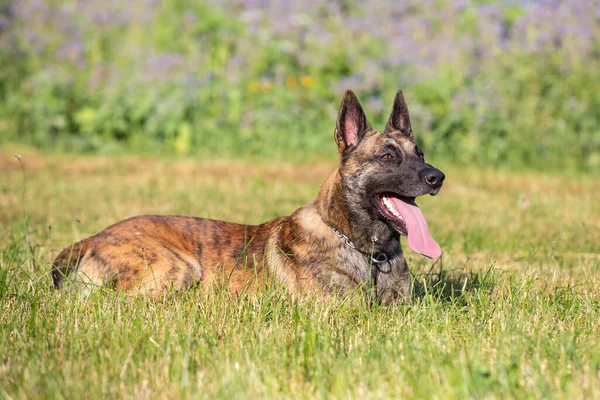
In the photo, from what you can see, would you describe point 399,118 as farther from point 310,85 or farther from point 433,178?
point 310,85

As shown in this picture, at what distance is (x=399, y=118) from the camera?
5.52m

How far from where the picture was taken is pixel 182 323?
425cm

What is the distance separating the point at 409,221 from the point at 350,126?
801 mm

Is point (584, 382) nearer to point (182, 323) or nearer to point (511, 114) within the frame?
point (182, 323)

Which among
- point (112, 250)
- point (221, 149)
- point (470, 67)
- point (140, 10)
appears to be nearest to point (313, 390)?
point (112, 250)

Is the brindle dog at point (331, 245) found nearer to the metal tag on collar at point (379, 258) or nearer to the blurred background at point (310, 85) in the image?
the metal tag on collar at point (379, 258)

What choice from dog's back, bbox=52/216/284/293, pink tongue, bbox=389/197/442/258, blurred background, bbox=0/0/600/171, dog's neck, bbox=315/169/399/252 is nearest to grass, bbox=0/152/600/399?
dog's back, bbox=52/216/284/293

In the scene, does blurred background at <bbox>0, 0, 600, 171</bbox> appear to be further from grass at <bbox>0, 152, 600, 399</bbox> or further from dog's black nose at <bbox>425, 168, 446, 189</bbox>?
dog's black nose at <bbox>425, 168, 446, 189</bbox>

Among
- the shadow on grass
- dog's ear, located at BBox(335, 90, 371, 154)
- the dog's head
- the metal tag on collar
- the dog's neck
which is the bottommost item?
the shadow on grass

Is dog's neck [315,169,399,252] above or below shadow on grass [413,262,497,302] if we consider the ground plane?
above

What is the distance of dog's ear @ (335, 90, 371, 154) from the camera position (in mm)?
5188

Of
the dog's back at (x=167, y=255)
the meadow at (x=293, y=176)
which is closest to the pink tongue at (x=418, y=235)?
the meadow at (x=293, y=176)

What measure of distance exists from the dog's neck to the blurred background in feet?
23.3

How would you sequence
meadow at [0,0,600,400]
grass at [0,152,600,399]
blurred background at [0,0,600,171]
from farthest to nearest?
blurred background at [0,0,600,171]
meadow at [0,0,600,400]
grass at [0,152,600,399]
